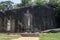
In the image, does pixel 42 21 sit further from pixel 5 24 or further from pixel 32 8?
pixel 5 24

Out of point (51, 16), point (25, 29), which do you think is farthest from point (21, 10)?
point (51, 16)

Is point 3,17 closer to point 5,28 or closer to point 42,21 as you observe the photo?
point 5,28

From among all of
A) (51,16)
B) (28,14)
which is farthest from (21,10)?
(51,16)

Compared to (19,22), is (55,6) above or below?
above

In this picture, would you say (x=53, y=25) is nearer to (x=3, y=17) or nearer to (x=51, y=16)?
(x=51, y=16)

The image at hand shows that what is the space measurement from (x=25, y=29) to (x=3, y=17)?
3109mm

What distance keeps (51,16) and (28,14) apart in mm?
2856

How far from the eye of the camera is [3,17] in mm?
22703

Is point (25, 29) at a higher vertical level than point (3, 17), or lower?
lower

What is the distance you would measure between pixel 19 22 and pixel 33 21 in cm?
171

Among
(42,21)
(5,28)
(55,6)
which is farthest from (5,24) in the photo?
(55,6)

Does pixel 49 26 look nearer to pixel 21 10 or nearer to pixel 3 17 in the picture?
pixel 21 10

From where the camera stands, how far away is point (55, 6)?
76.8 feet

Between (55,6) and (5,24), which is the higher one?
(55,6)
